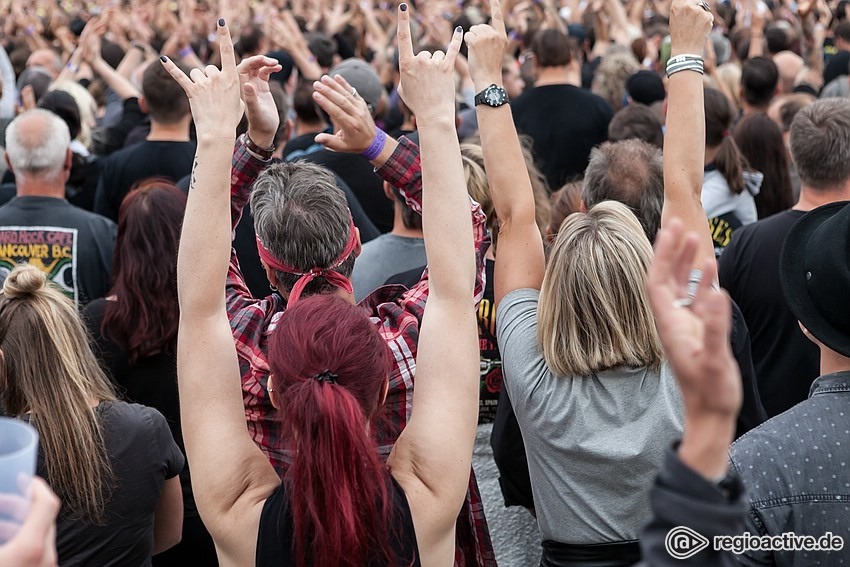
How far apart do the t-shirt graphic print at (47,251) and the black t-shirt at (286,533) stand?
2.65 m

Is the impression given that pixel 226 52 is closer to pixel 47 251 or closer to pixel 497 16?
pixel 497 16

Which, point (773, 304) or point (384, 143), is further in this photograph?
point (773, 304)

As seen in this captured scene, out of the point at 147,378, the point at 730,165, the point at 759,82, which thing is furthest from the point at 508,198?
the point at 759,82

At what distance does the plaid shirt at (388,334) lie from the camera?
7.91ft

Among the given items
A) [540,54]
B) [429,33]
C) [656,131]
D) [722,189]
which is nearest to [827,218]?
[722,189]

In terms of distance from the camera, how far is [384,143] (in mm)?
2678

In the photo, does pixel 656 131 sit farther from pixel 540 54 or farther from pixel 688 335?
pixel 688 335

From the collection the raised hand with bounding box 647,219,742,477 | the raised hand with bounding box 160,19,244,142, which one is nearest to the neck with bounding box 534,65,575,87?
the raised hand with bounding box 160,19,244,142

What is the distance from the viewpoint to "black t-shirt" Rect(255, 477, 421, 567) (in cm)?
193

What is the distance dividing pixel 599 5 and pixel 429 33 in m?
2.86

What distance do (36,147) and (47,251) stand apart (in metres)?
0.47

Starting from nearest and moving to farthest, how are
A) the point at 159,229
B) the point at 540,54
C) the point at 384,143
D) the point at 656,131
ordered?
the point at 384,143 < the point at 159,229 < the point at 656,131 < the point at 540,54

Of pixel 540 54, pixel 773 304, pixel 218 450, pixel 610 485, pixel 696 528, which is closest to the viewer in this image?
pixel 696 528

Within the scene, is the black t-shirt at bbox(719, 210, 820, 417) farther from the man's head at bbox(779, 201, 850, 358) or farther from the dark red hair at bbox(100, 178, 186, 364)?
the dark red hair at bbox(100, 178, 186, 364)
